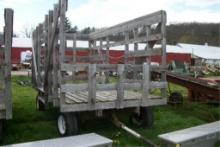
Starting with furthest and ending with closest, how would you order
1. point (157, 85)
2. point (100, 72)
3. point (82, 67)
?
1. point (100, 72)
2. point (157, 85)
3. point (82, 67)

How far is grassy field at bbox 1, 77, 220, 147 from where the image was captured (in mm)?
5973

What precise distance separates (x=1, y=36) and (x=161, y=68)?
2.91 m

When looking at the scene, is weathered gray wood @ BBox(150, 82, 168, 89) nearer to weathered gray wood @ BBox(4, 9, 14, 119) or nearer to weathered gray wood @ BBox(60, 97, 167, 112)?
weathered gray wood @ BBox(60, 97, 167, 112)

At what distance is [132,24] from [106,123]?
219cm

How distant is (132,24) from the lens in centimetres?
715

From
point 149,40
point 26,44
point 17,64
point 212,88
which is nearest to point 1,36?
point 149,40

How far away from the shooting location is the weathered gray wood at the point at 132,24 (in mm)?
6223

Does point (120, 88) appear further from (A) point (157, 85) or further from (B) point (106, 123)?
(B) point (106, 123)

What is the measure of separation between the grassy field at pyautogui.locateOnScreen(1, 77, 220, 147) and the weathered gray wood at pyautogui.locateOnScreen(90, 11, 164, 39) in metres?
2.06

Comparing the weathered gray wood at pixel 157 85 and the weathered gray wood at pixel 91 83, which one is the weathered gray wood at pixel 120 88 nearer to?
the weathered gray wood at pixel 91 83

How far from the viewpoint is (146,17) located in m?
6.53

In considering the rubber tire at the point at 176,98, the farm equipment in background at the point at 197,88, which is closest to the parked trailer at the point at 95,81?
the farm equipment in background at the point at 197,88

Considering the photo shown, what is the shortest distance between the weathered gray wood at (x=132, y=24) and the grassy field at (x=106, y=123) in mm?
2063

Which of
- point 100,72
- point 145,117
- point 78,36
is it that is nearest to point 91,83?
point 100,72
